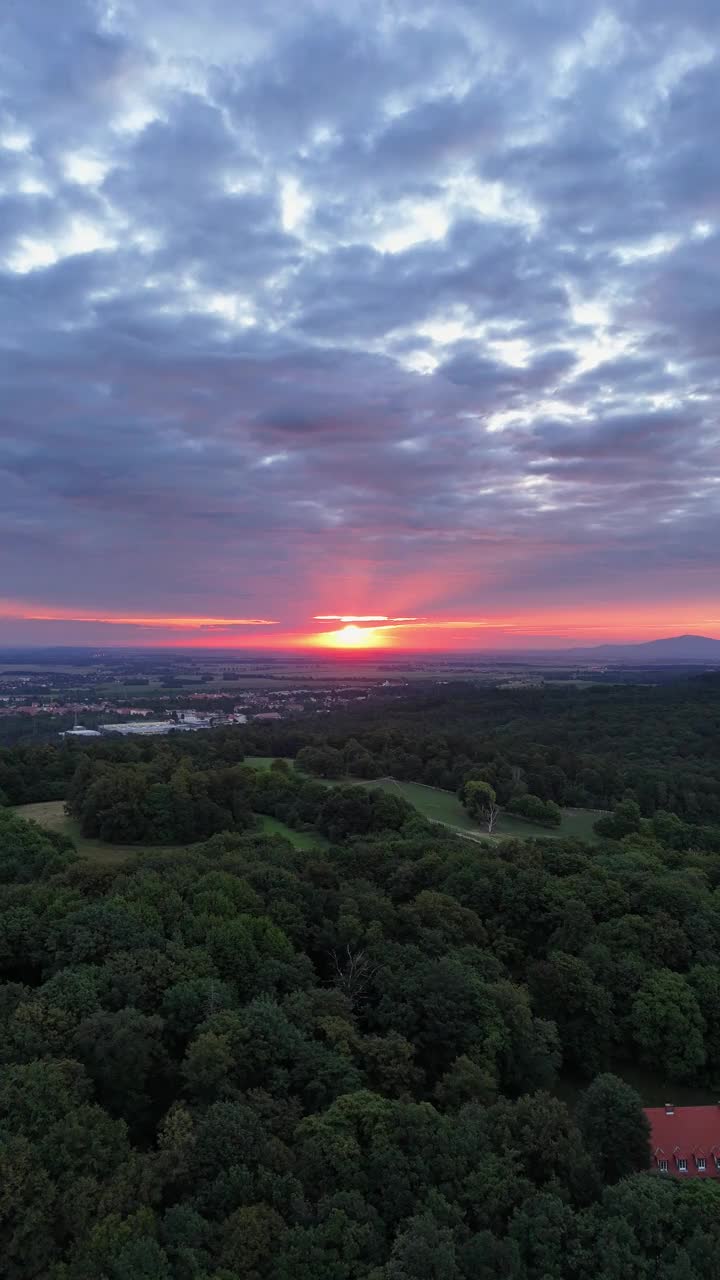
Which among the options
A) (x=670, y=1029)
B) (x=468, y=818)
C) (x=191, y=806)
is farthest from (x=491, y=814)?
(x=670, y=1029)

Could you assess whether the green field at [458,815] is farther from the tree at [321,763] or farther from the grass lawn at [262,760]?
the tree at [321,763]

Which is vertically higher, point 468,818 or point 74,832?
point 74,832

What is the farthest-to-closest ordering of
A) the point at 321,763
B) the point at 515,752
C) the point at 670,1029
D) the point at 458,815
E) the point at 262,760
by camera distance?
the point at 515,752, the point at 262,760, the point at 321,763, the point at 458,815, the point at 670,1029

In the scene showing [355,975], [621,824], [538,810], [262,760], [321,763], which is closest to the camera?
[355,975]

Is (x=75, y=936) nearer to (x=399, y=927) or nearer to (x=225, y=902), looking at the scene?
(x=225, y=902)

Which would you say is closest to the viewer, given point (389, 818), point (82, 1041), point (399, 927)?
point (82, 1041)

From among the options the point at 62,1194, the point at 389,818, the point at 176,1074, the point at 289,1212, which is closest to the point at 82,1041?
the point at 176,1074

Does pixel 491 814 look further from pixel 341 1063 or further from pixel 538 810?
pixel 341 1063
